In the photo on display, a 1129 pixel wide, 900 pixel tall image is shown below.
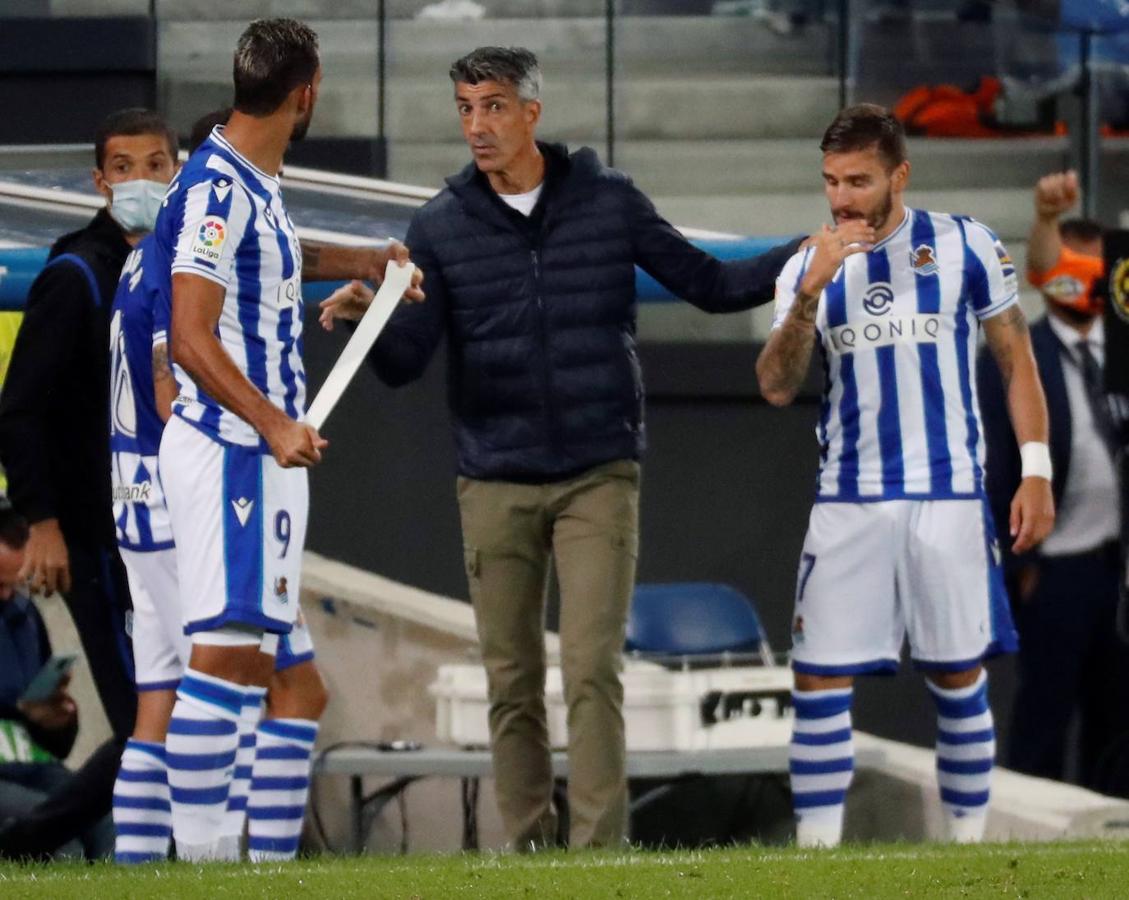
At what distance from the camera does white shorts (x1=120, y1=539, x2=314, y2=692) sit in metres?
5.88

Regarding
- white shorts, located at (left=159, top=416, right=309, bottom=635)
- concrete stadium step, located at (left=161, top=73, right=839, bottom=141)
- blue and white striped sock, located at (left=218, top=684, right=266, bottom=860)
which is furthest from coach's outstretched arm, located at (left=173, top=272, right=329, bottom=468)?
concrete stadium step, located at (left=161, top=73, right=839, bottom=141)

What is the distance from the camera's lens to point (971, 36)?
1181 cm

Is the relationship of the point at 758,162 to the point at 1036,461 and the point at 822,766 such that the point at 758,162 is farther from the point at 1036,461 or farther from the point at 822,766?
the point at 822,766

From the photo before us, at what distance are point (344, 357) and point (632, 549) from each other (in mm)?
1148

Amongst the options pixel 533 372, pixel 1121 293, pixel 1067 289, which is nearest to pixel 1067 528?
pixel 1067 289

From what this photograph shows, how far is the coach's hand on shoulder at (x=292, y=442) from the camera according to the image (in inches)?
204

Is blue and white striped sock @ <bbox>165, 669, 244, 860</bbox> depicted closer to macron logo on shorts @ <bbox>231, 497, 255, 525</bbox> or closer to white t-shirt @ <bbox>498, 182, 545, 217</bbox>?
macron logo on shorts @ <bbox>231, 497, 255, 525</bbox>

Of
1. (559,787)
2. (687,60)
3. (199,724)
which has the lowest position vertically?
(559,787)

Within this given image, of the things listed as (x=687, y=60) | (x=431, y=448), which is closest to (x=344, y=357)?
(x=431, y=448)

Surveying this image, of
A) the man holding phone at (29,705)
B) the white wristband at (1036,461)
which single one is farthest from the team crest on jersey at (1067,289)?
the man holding phone at (29,705)

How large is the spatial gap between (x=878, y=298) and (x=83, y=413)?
77.2 inches

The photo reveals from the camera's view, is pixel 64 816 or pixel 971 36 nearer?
pixel 64 816

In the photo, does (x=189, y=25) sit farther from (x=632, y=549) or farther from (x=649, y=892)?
(x=649, y=892)

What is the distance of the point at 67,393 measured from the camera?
6.34 metres
